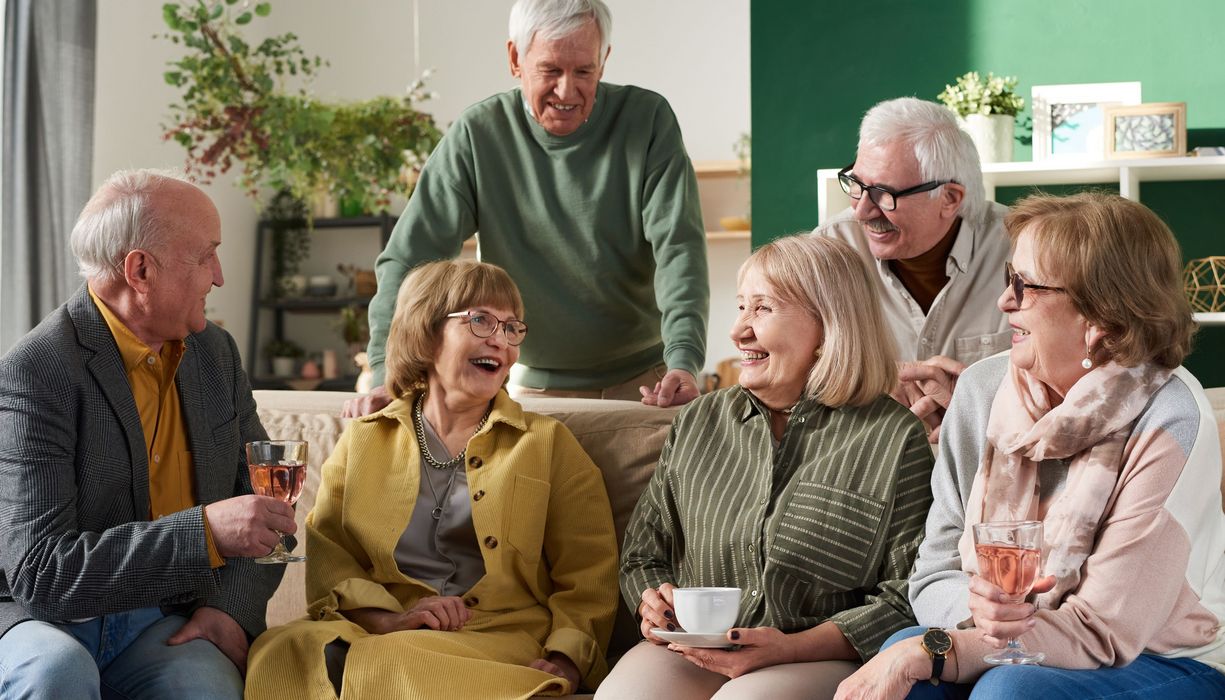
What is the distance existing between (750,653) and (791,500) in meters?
0.30

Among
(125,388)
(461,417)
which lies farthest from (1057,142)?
(125,388)

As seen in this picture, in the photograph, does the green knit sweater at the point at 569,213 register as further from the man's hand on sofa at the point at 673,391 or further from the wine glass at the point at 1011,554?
the wine glass at the point at 1011,554

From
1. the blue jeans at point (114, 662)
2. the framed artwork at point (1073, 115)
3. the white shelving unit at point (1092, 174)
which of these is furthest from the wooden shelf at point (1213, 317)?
the blue jeans at point (114, 662)

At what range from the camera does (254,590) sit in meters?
2.21

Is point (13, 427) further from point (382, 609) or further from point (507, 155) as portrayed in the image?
point (507, 155)

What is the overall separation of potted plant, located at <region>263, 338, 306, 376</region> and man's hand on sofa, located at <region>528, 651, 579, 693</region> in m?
6.51

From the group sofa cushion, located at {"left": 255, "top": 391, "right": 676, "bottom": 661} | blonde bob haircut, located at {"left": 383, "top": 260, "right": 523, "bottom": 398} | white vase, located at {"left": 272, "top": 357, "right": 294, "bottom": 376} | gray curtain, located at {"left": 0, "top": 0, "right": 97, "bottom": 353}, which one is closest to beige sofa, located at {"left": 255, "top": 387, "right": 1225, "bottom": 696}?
sofa cushion, located at {"left": 255, "top": 391, "right": 676, "bottom": 661}

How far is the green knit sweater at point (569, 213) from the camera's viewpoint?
9.66ft

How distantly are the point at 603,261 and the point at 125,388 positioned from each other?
1.25 metres

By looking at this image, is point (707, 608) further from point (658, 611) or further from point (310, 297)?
point (310, 297)

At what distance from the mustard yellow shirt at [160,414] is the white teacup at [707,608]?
94 cm

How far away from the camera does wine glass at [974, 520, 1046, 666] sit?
4.92ft

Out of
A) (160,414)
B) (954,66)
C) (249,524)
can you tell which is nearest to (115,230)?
(160,414)

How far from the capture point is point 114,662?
204cm
